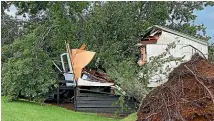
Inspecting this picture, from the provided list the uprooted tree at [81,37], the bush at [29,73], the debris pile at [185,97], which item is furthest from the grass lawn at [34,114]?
the debris pile at [185,97]

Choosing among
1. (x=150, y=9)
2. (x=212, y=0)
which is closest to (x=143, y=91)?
(x=150, y=9)

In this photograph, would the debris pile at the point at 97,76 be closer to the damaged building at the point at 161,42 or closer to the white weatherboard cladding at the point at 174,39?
the damaged building at the point at 161,42

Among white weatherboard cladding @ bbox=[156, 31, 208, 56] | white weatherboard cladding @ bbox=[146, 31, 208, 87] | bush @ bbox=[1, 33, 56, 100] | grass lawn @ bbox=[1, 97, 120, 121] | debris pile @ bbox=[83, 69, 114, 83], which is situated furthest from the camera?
debris pile @ bbox=[83, 69, 114, 83]

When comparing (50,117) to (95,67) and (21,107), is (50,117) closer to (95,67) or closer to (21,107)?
(21,107)

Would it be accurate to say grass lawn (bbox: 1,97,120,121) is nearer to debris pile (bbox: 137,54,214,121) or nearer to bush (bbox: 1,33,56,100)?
bush (bbox: 1,33,56,100)

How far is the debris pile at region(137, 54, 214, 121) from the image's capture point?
17.0 ft

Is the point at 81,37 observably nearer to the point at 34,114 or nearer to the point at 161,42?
the point at 161,42

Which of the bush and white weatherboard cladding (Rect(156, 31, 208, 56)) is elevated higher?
white weatherboard cladding (Rect(156, 31, 208, 56))

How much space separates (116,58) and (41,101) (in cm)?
387

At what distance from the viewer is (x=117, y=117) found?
1711 cm

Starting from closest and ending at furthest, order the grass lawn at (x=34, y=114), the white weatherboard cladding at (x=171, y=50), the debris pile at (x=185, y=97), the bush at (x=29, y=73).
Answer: the debris pile at (x=185, y=97), the grass lawn at (x=34, y=114), the white weatherboard cladding at (x=171, y=50), the bush at (x=29, y=73)

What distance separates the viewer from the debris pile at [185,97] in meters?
5.18

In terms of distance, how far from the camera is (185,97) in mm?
5359

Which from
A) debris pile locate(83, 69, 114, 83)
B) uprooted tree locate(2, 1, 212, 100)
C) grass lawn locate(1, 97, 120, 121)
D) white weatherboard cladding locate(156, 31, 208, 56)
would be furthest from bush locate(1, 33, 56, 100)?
white weatherboard cladding locate(156, 31, 208, 56)
